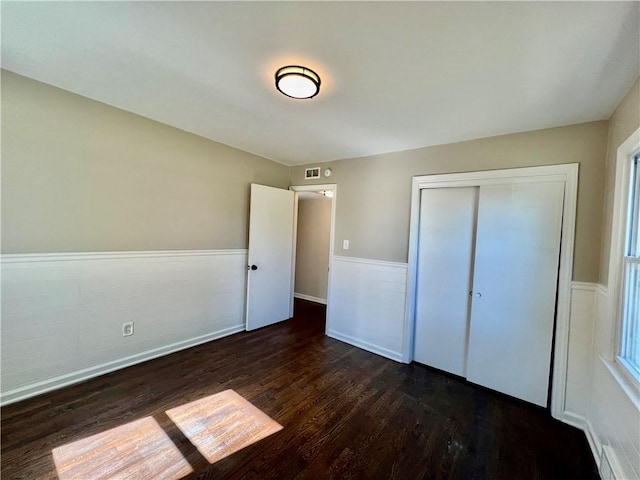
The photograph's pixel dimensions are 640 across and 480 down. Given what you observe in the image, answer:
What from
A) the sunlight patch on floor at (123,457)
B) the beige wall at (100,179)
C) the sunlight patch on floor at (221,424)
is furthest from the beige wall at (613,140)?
the beige wall at (100,179)

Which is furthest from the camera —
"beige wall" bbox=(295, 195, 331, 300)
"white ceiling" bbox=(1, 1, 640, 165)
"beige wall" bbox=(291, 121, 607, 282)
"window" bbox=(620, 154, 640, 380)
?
"beige wall" bbox=(295, 195, 331, 300)

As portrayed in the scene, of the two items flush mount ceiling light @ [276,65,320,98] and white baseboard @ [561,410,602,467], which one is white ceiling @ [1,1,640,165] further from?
white baseboard @ [561,410,602,467]

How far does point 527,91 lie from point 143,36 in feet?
7.76

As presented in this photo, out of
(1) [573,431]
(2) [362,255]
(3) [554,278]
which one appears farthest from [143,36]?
(1) [573,431]

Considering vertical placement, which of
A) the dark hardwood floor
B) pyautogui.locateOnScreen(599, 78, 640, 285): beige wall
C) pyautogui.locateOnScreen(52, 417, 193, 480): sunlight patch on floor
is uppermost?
pyautogui.locateOnScreen(599, 78, 640, 285): beige wall

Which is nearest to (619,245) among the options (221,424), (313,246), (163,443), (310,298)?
(221,424)

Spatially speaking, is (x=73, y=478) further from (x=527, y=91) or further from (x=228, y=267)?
(x=527, y=91)

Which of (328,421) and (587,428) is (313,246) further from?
(587,428)

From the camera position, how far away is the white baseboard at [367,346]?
3057 millimetres

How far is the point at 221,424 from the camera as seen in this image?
191 centimetres

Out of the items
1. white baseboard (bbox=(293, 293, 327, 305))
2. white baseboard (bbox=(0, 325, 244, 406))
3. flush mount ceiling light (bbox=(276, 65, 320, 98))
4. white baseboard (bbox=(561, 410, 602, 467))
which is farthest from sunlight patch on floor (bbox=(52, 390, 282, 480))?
white baseboard (bbox=(293, 293, 327, 305))

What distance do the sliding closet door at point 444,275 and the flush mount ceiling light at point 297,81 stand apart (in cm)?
175

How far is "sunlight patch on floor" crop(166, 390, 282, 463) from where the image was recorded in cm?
172

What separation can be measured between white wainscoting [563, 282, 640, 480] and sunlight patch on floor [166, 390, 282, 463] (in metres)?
1.96
